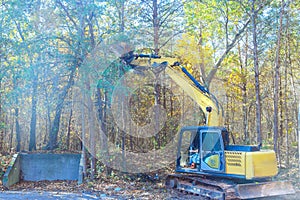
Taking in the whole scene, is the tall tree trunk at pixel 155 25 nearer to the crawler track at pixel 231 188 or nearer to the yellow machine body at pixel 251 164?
the crawler track at pixel 231 188

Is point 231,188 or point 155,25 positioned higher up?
point 155,25

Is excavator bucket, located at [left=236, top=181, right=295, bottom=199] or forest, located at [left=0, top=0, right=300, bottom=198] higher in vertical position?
forest, located at [left=0, top=0, right=300, bottom=198]

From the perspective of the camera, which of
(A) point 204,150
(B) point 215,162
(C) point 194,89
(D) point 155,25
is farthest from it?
(D) point 155,25

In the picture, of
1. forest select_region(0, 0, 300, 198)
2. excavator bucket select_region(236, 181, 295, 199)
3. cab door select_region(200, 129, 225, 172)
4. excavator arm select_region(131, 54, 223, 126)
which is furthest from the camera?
forest select_region(0, 0, 300, 198)

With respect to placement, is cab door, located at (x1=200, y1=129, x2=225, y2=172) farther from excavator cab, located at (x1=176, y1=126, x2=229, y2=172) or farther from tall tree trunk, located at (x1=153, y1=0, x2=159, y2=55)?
tall tree trunk, located at (x1=153, y1=0, x2=159, y2=55)

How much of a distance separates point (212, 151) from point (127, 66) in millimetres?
3694

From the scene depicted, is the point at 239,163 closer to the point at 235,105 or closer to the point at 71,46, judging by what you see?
the point at 71,46

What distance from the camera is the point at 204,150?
8.49 m

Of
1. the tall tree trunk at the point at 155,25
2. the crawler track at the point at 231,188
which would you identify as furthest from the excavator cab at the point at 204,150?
the tall tree trunk at the point at 155,25

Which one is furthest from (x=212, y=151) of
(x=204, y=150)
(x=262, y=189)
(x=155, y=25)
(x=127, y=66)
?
(x=155, y=25)

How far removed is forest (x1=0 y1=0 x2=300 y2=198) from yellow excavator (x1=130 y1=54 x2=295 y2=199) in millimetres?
1776

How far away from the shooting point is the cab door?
809 centimetres

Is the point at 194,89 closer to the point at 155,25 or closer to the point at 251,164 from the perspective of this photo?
the point at 251,164

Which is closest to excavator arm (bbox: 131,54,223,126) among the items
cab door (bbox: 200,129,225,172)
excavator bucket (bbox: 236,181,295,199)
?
cab door (bbox: 200,129,225,172)
